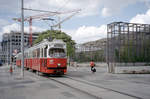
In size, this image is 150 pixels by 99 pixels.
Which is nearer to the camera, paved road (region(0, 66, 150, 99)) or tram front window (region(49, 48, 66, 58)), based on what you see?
paved road (region(0, 66, 150, 99))

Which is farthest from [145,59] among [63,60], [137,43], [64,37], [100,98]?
[64,37]

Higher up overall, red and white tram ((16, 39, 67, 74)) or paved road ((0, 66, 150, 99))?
red and white tram ((16, 39, 67, 74))

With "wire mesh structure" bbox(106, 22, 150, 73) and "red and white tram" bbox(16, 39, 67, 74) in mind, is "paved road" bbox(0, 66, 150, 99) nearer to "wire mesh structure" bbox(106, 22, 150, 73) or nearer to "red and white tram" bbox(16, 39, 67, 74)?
"red and white tram" bbox(16, 39, 67, 74)

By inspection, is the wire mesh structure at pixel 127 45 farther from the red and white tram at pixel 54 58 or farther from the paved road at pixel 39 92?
the paved road at pixel 39 92

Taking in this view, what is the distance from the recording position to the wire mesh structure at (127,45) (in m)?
25.3

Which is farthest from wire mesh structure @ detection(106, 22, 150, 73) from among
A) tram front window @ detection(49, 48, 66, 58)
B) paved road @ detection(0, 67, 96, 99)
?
paved road @ detection(0, 67, 96, 99)

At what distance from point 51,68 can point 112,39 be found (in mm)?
9198

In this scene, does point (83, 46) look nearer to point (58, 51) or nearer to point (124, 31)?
point (124, 31)

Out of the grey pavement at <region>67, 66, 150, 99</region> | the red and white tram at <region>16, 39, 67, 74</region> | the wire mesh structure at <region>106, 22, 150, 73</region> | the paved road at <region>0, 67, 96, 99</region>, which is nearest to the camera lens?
the paved road at <region>0, 67, 96, 99</region>

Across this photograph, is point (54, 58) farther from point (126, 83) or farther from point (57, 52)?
point (126, 83)

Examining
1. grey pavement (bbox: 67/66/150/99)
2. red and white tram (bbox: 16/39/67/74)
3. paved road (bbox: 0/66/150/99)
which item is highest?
red and white tram (bbox: 16/39/67/74)

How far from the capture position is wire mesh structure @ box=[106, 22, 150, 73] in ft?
83.0

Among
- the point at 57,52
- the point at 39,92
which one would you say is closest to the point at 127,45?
the point at 57,52

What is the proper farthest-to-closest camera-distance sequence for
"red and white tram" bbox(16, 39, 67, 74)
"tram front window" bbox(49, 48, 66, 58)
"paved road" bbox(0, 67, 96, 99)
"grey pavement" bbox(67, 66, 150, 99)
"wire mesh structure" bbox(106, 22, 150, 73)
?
"wire mesh structure" bbox(106, 22, 150, 73)
"tram front window" bbox(49, 48, 66, 58)
"red and white tram" bbox(16, 39, 67, 74)
"grey pavement" bbox(67, 66, 150, 99)
"paved road" bbox(0, 67, 96, 99)
